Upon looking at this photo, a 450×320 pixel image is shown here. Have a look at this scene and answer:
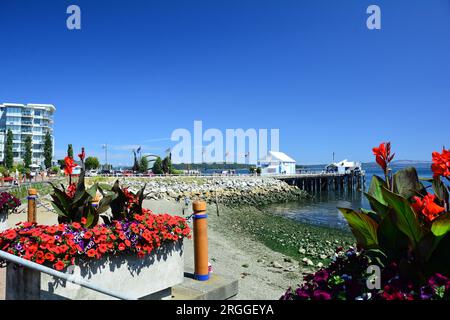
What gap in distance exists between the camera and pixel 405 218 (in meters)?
1.89

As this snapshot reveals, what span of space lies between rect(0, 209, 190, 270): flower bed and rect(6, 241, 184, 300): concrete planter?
0.09m

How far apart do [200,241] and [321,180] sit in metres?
55.1

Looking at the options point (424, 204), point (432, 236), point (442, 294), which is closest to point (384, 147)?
point (424, 204)

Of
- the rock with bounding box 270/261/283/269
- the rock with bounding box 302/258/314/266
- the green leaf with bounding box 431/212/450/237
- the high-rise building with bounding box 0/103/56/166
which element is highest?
the high-rise building with bounding box 0/103/56/166

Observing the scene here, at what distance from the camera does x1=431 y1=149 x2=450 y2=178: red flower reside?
1.94m

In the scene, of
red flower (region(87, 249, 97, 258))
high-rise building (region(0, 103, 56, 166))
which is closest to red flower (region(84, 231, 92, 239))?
red flower (region(87, 249, 97, 258))

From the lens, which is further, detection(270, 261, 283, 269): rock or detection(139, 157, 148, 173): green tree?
detection(139, 157, 148, 173): green tree

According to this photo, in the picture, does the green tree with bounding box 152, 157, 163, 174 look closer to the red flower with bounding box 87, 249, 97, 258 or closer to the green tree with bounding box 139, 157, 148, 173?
the green tree with bounding box 139, 157, 148, 173

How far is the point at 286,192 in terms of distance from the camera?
3881cm

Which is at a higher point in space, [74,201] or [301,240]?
[74,201]

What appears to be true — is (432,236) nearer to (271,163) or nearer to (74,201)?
(74,201)

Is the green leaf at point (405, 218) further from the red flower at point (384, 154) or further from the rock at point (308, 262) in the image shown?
the rock at point (308, 262)

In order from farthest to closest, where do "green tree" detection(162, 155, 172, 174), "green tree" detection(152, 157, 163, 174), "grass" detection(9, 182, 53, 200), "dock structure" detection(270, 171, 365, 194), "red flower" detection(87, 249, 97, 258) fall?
1. "dock structure" detection(270, 171, 365, 194)
2. "green tree" detection(162, 155, 172, 174)
3. "green tree" detection(152, 157, 163, 174)
4. "grass" detection(9, 182, 53, 200)
5. "red flower" detection(87, 249, 97, 258)
